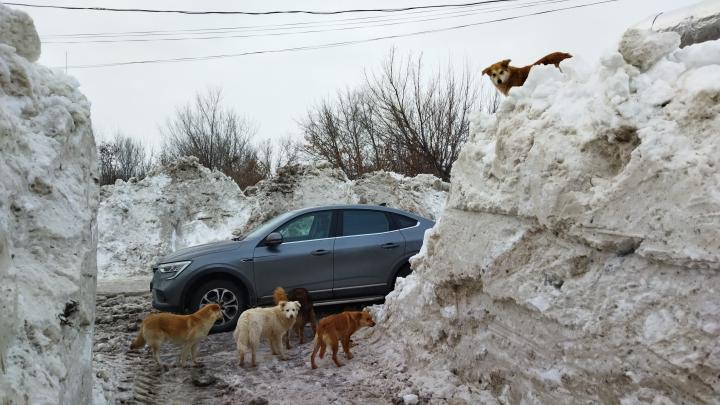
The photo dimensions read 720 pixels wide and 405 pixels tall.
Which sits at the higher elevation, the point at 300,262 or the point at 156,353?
the point at 300,262

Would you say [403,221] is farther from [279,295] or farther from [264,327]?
[264,327]

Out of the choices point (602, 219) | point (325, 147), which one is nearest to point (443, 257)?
point (602, 219)

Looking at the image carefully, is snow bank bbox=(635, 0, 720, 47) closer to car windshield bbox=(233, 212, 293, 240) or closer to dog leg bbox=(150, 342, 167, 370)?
car windshield bbox=(233, 212, 293, 240)

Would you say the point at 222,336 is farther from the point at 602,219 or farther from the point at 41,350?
the point at 602,219

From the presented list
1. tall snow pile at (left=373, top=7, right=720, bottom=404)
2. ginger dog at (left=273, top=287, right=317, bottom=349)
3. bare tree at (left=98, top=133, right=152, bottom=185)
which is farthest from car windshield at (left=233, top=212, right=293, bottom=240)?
bare tree at (left=98, top=133, right=152, bottom=185)

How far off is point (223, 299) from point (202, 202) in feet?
32.5

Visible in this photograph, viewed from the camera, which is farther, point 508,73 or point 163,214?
point 163,214

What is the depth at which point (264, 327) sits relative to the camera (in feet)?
21.0

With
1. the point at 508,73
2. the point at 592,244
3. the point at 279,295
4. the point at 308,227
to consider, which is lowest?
the point at 279,295

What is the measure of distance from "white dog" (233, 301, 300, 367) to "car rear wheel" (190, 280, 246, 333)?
121 centimetres

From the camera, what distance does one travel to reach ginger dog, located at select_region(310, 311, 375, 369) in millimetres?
5988

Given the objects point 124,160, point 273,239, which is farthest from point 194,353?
point 124,160

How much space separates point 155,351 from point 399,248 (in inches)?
141

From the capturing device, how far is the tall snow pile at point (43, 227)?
306 centimetres
